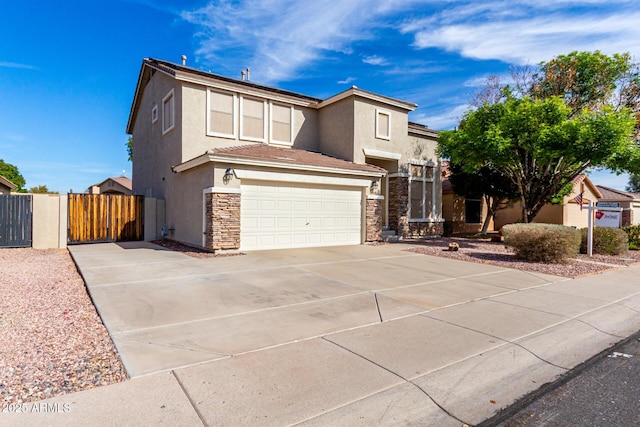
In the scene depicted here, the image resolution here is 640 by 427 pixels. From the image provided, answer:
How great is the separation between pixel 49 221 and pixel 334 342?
14.1 metres

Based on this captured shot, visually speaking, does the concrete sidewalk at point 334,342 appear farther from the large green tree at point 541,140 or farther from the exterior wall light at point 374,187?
the exterior wall light at point 374,187

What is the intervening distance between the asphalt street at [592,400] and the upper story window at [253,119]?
45.6 feet

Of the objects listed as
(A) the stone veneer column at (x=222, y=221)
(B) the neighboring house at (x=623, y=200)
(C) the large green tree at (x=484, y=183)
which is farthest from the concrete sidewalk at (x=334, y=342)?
(B) the neighboring house at (x=623, y=200)

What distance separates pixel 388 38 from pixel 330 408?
53.5ft

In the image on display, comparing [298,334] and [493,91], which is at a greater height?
[493,91]

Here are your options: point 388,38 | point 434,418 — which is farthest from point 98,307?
point 388,38

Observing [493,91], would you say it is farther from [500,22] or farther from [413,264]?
[413,264]

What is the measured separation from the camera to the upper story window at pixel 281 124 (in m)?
16.3

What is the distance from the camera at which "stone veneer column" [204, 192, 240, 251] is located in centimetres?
1155

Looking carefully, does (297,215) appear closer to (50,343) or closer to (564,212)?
(50,343)

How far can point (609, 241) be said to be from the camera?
43.1 ft

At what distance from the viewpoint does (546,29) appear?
12.5 meters

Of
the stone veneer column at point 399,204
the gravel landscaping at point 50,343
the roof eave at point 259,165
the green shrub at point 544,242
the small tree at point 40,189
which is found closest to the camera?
the gravel landscaping at point 50,343

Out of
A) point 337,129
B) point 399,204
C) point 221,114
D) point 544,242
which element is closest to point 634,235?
point 544,242
